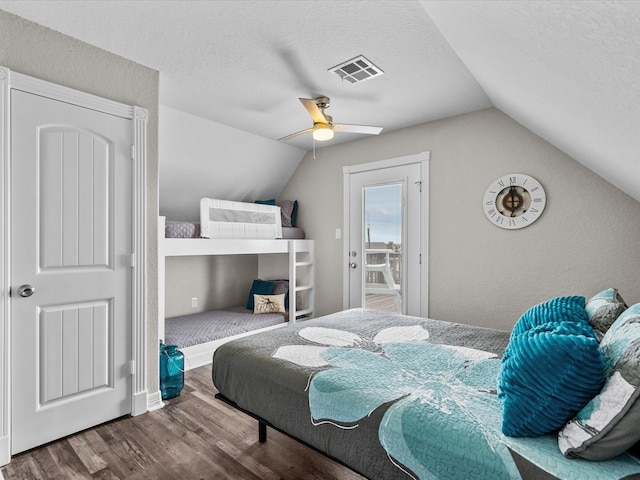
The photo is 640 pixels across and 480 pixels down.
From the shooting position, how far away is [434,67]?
2.45 metres

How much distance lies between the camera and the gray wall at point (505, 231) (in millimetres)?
2686

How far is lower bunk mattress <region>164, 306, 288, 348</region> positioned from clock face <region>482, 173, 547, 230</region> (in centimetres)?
266

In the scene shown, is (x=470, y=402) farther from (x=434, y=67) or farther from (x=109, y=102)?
(x=109, y=102)

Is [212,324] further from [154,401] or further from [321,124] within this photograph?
[321,124]

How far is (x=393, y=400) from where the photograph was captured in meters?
1.42

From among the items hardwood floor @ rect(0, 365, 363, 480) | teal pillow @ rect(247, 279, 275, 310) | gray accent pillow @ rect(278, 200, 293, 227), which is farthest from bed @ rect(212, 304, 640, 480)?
gray accent pillow @ rect(278, 200, 293, 227)

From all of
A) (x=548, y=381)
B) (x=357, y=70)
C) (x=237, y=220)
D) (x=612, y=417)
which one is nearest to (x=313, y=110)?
(x=357, y=70)

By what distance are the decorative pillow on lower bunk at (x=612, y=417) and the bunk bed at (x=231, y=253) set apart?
2.83 meters

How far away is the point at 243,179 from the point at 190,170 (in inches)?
29.0

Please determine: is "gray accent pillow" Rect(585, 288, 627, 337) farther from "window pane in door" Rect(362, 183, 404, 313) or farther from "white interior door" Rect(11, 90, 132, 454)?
"white interior door" Rect(11, 90, 132, 454)

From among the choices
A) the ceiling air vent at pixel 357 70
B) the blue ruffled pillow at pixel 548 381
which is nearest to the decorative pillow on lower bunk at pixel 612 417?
the blue ruffled pillow at pixel 548 381

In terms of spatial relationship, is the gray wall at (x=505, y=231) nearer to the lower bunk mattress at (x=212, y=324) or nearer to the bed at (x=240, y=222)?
the bed at (x=240, y=222)

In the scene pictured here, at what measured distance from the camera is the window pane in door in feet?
12.6

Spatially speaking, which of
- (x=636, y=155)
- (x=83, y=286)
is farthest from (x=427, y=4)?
(x=83, y=286)
